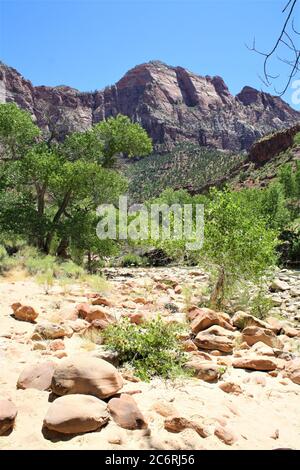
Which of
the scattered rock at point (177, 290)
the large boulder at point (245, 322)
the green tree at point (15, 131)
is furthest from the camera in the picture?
the green tree at point (15, 131)

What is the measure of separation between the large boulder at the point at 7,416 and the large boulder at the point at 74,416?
262mm

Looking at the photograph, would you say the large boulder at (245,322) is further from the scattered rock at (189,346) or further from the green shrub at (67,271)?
the green shrub at (67,271)

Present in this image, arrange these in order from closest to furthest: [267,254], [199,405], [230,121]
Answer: [199,405], [267,254], [230,121]

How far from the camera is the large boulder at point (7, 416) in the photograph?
3.23 metres

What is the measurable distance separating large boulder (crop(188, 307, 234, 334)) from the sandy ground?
157 centimetres

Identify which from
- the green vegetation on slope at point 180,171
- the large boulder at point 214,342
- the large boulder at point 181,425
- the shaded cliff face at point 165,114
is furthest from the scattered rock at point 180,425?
the shaded cliff face at point 165,114

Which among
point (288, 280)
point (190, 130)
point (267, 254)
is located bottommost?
point (288, 280)

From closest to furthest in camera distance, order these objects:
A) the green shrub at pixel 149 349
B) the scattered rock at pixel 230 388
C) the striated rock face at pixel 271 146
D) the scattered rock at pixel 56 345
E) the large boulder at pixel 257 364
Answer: the scattered rock at pixel 230 388 < the green shrub at pixel 149 349 < the scattered rock at pixel 56 345 < the large boulder at pixel 257 364 < the striated rock face at pixel 271 146

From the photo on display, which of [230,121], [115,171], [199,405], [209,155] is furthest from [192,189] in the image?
[230,121]

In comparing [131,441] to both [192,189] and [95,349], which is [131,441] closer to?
[95,349]

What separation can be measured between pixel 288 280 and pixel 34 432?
49.8 ft

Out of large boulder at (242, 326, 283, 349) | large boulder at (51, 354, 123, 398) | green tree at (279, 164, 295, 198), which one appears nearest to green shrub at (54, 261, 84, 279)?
large boulder at (242, 326, 283, 349)

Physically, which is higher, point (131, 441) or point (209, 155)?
point (209, 155)
